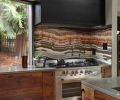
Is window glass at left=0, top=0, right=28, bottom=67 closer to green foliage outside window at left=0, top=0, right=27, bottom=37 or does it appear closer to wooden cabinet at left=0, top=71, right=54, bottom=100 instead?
green foliage outside window at left=0, top=0, right=27, bottom=37

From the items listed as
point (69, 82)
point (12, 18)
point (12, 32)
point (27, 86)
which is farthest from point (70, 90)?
point (12, 18)

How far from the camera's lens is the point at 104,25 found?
3.62 m

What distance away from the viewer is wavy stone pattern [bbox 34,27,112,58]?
358 cm

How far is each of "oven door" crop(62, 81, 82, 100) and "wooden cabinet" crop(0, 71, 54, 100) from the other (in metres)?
0.21

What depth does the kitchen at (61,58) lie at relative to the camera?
286cm

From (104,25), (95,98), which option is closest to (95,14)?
(104,25)

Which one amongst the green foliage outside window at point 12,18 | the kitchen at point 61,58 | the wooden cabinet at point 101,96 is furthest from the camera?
the green foliage outside window at point 12,18

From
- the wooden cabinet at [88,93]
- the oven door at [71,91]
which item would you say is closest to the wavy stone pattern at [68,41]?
the oven door at [71,91]

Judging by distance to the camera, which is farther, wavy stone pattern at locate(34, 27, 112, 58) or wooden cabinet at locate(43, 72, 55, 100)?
wavy stone pattern at locate(34, 27, 112, 58)

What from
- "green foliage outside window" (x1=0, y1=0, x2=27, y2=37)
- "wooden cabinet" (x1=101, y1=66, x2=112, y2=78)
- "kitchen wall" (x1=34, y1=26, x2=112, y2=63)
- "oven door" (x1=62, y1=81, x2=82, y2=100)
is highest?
"green foliage outside window" (x1=0, y1=0, x2=27, y2=37)

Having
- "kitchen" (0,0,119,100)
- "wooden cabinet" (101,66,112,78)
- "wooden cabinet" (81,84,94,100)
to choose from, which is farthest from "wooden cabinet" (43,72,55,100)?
"wooden cabinet" (81,84,94,100)

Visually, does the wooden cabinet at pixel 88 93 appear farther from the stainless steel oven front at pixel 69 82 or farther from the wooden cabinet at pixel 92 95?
the stainless steel oven front at pixel 69 82

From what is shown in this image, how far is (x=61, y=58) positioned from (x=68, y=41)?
0.38 m

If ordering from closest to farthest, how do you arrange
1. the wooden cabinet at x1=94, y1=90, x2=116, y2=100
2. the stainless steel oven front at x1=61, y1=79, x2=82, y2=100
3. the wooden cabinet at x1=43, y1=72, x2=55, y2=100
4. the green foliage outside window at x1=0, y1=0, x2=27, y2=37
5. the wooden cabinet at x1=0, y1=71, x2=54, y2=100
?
1. the wooden cabinet at x1=94, y1=90, x2=116, y2=100
2. the wooden cabinet at x1=0, y1=71, x2=54, y2=100
3. the wooden cabinet at x1=43, y1=72, x2=55, y2=100
4. the stainless steel oven front at x1=61, y1=79, x2=82, y2=100
5. the green foliage outside window at x1=0, y1=0, x2=27, y2=37
